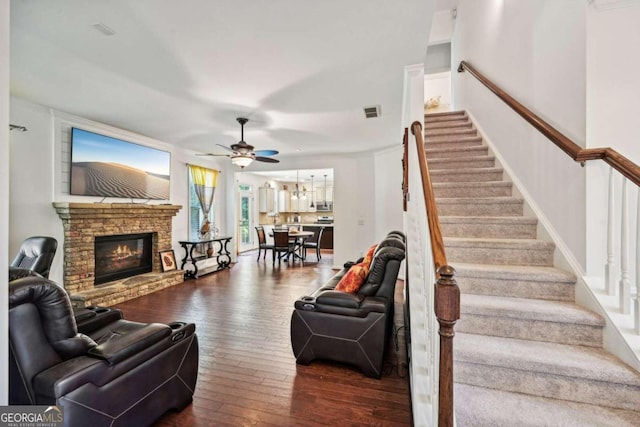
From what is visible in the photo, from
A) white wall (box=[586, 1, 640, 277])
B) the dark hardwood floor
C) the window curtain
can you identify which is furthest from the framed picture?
white wall (box=[586, 1, 640, 277])

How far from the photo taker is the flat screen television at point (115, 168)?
405cm

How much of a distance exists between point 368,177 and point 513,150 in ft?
12.4

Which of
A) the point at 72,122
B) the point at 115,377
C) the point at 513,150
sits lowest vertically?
the point at 115,377

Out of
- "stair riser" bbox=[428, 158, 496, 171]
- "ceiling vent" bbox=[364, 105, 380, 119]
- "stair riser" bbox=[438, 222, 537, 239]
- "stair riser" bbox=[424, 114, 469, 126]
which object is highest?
"stair riser" bbox=[424, 114, 469, 126]

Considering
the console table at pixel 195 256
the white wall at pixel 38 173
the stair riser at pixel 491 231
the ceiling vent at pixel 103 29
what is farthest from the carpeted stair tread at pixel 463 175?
the white wall at pixel 38 173

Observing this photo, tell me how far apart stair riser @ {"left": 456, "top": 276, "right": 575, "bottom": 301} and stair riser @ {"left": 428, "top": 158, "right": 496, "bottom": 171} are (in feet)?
5.27

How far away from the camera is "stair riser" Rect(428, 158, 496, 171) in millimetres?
3215

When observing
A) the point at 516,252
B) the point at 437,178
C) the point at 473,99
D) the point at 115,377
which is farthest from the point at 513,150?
the point at 115,377

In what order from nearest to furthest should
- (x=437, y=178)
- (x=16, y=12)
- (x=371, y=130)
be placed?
(x=16, y=12), (x=437, y=178), (x=371, y=130)

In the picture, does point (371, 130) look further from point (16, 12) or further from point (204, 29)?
point (16, 12)

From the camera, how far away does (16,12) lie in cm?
186

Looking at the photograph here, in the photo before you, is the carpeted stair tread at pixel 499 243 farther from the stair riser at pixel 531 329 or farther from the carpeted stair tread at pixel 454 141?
the carpeted stair tread at pixel 454 141

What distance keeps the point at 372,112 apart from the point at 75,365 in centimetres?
392

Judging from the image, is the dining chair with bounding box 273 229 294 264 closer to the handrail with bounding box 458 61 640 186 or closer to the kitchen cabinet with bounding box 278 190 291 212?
the kitchen cabinet with bounding box 278 190 291 212
